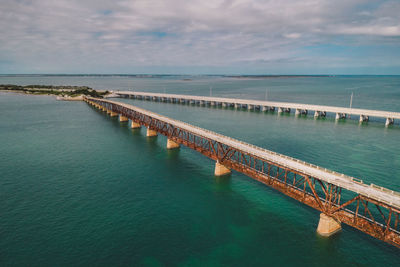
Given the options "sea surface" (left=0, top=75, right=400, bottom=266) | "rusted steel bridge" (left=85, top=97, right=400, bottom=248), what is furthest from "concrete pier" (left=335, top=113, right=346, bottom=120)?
"rusted steel bridge" (left=85, top=97, right=400, bottom=248)

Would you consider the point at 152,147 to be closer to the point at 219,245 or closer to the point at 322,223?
the point at 219,245

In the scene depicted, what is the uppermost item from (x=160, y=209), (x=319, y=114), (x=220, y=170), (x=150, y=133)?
(x=319, y=114)

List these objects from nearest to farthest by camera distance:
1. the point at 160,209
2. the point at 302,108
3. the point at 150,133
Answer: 1. the point at 160,209
2. the point at 150,133
3. the point at 302,108

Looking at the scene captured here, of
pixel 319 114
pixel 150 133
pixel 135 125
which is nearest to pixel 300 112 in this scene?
pixel 319 114

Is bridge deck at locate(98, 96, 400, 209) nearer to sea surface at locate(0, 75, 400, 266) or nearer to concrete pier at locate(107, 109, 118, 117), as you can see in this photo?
sea surface at locate(0, 75, 400, 266)

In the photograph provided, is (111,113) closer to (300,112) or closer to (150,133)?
(150,133)

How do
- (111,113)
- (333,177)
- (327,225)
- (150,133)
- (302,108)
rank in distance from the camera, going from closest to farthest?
(327,225)
(333,177)
(150,133)
(111,113)
(302,108)

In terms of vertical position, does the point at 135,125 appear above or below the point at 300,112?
below

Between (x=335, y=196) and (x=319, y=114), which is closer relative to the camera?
(x=335, y=196)

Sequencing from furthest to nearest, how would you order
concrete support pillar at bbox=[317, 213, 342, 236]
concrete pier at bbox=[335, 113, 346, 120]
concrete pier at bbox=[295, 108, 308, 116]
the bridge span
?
1. concrete pier at bbox=[295, 108, 308, 116]
2. concrete pier at bbox=[335, 113, 346, 120]
3. the bridge span
4. concrete support pillar at bbox=[317, 213, 342, 236]

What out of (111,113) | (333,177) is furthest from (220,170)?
(111,113)

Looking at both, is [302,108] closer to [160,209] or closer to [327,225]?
[327,225]

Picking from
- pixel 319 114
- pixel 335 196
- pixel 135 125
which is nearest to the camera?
pixel 335 196
